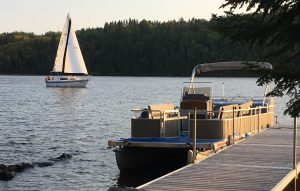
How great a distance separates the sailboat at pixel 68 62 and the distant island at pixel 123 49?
215ft

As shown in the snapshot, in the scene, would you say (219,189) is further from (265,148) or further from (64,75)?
(64,75)

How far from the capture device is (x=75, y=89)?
100m

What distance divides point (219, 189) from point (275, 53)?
488 cm

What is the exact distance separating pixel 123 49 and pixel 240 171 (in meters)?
168

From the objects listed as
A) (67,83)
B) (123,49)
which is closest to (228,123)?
(67,83)

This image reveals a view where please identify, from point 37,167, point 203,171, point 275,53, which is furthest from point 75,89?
point 275,53

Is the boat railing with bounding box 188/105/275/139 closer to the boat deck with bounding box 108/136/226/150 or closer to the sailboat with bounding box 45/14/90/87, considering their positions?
the boat deck with bounding box 108/136/226/150

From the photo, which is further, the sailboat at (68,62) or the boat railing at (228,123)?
the sailboat at (68,62)

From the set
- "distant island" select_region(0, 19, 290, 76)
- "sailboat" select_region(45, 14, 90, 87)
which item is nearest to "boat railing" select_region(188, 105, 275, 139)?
"sailboat" select_region(45, 14, 90, 87)

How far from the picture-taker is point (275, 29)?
6.91m

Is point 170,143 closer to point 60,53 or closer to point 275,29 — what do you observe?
point 275,29

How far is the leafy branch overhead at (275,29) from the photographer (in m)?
6.78

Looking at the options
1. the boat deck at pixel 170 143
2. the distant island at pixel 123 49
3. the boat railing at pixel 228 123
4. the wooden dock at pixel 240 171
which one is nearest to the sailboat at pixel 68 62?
the distant island at pixel 123 49

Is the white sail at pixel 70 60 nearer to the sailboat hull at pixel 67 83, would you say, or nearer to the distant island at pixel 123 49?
→ the sailboat hull at pixel 67 83
